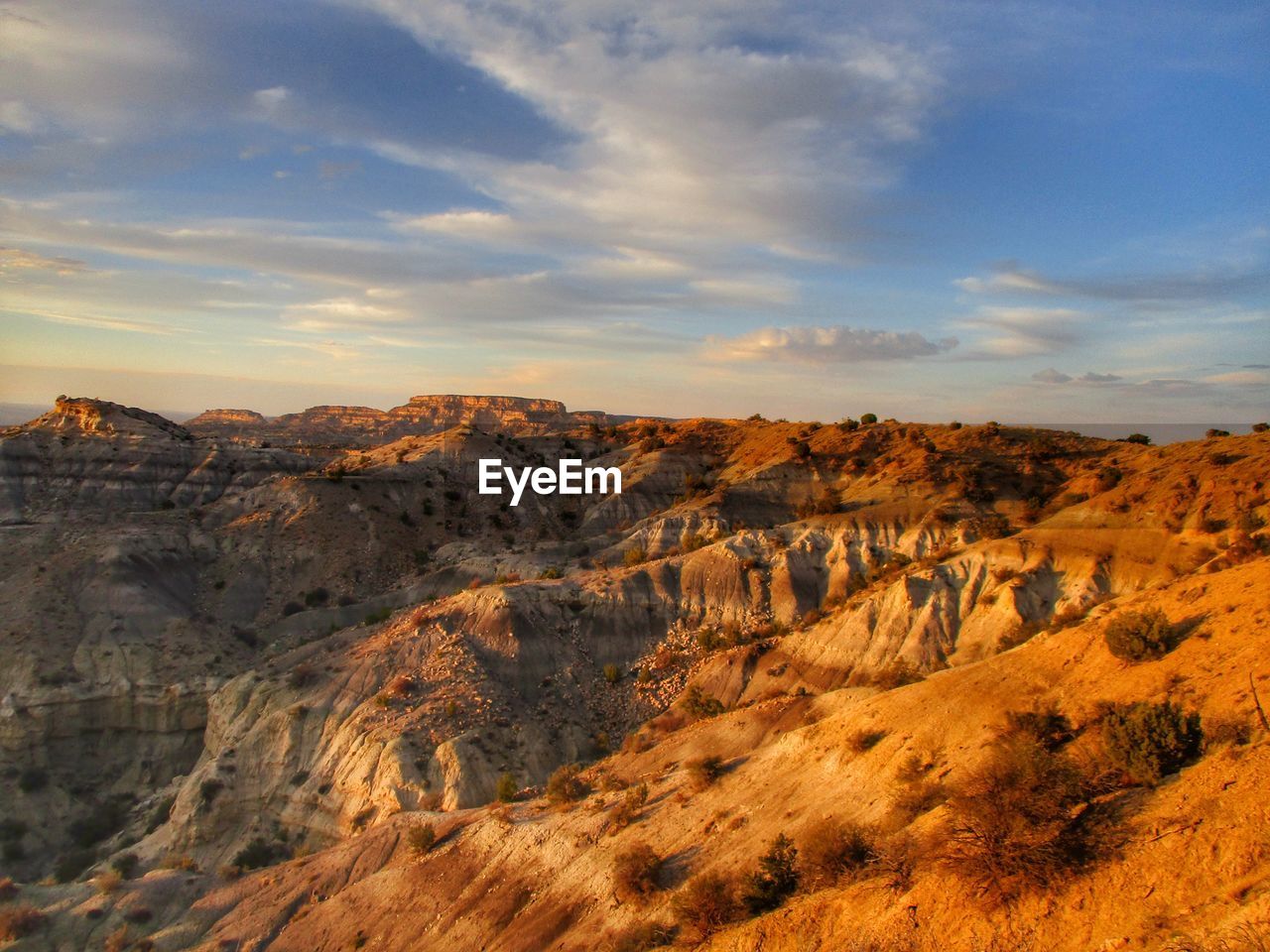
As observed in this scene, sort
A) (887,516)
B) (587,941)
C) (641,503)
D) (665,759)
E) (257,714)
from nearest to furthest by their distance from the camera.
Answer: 1. (587,941)
2. (665,759)
3. (257,714)
4. (887,516)
5. (641,503)

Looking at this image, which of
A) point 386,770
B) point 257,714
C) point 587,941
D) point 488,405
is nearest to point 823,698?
point 587,941

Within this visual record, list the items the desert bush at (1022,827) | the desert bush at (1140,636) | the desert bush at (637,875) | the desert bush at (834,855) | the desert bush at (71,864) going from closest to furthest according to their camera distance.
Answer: the desert bush at (1022,827) < the desert bush at (834,855) < the desert bush at (1140,636) < the desert bush at (637,875) < the desert bush at (71,864)

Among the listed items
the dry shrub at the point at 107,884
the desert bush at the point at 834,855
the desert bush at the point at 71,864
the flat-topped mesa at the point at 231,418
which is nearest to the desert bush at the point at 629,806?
the desert bush at the point at 834,855

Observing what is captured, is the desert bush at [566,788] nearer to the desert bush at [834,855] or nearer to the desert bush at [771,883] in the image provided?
the desert bush at [771,883]

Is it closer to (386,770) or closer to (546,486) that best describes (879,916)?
(386,770)

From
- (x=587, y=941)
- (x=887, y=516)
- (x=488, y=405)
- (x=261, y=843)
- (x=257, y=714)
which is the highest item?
(x=488, y=405)

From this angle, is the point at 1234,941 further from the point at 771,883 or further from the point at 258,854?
the point at 258,854

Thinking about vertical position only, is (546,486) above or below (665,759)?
above
